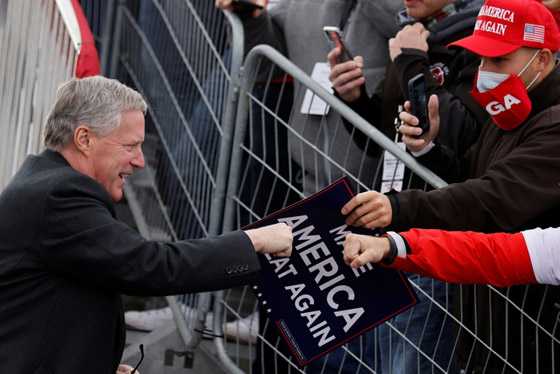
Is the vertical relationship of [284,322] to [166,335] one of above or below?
above

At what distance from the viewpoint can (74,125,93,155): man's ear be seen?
2.83 meters

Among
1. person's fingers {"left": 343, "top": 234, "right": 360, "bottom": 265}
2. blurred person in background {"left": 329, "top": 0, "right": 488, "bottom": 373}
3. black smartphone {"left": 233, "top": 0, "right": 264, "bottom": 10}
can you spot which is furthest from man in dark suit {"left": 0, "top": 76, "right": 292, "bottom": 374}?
black smartphone {"left": 233, "top": 0, "right": 264, "bottom": 10}

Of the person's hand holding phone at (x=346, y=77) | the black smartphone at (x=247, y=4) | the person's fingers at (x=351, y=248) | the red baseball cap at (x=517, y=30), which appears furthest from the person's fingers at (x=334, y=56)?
the person's fingers at (x=351, y=248)

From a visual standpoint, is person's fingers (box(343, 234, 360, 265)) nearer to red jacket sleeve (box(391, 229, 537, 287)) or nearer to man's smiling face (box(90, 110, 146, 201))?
red jacket sleeve (box(391, 229, 537, 287))

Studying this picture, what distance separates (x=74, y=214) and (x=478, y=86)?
171 centimetres

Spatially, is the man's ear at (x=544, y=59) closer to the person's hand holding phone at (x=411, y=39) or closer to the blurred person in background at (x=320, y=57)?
the person's hand holding phone at (x=411, y=39)

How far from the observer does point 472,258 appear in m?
2.95

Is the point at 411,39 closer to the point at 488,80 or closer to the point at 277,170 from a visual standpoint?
the point at 488,80

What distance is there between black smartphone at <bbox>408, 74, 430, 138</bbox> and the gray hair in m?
1.15

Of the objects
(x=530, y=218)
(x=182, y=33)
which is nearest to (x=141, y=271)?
(x=530, y=218)

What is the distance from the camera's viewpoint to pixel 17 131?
4852 mm

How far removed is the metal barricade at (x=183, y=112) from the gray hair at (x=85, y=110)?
1.46m

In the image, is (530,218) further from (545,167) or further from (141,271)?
(141,271)

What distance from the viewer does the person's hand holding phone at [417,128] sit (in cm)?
349
